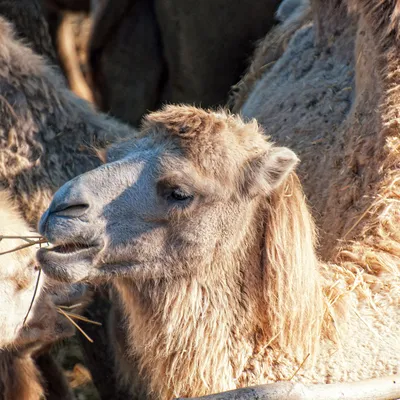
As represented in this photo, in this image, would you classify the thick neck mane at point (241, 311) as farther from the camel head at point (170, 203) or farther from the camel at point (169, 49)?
the camel at point (169, 49)

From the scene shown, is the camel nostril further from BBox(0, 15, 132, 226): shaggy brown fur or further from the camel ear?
BBox(0, 15, 132, 226): shaggy brown fur

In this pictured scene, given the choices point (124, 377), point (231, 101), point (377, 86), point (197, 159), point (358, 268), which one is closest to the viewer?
point (197, 159)

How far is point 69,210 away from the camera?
279cm

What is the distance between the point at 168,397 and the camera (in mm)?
→ 3012

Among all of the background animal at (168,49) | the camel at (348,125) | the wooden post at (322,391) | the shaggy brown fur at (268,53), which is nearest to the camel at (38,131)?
the camel at (348,125)

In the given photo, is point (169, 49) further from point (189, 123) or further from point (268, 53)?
point (189, 123)

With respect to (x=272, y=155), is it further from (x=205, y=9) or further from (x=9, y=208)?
(x=205, y=9)

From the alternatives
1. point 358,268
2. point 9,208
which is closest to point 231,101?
point 9,208

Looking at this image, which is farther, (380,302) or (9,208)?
(9,208)

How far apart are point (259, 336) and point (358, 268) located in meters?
0.47

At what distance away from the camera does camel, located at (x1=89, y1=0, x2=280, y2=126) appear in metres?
5.87

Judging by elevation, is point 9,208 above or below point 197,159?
below

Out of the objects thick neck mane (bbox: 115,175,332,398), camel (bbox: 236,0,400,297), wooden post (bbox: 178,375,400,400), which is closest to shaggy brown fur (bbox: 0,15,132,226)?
camel (bbox: 236,0,400,297)

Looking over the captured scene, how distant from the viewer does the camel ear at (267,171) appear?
115 inches
